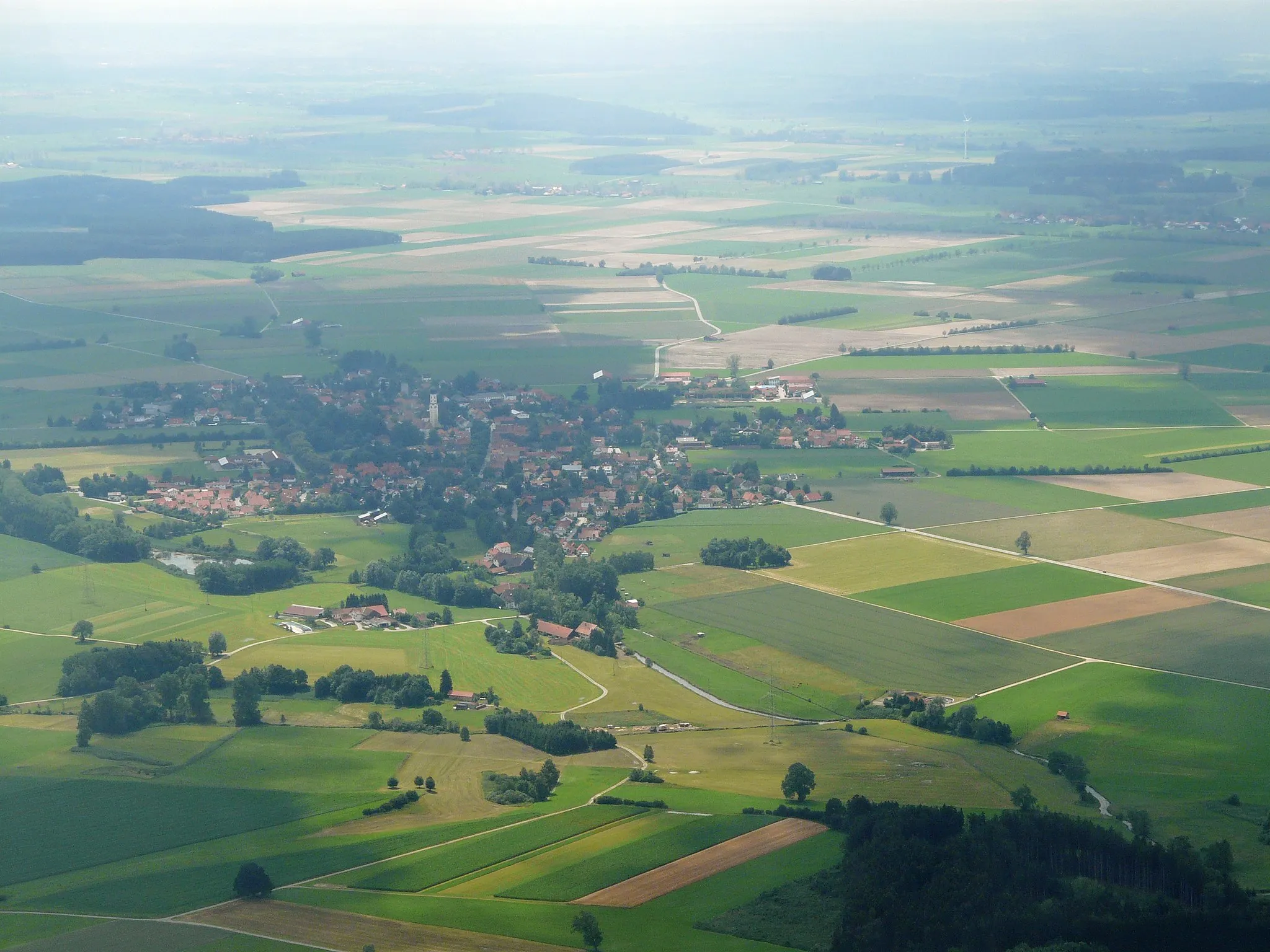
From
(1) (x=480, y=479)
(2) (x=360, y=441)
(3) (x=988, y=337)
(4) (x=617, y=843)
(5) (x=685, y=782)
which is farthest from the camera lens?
(3) (x=988, y=337)

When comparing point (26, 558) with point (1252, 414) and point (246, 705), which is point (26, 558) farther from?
point (1252, 414)

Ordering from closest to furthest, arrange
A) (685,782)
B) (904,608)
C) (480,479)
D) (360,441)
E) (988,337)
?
(685,782)
(904,608)
(480,479)
(360,441)
(988,337)

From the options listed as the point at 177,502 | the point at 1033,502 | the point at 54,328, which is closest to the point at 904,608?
the point at 1033,502

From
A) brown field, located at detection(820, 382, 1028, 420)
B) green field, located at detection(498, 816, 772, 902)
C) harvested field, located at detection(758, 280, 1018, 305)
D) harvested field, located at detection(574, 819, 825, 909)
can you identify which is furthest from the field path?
harvested field, located at detection(758, 280, 1018, 305)

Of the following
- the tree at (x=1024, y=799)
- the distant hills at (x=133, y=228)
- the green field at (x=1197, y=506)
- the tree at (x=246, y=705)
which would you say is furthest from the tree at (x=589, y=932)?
the distant hills at (x=133, y=228)

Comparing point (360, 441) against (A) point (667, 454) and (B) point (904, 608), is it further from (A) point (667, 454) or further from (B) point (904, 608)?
(B) point (904, 608)

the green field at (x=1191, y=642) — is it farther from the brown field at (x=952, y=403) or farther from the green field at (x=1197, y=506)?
the brown field at (x=952, y=403)
